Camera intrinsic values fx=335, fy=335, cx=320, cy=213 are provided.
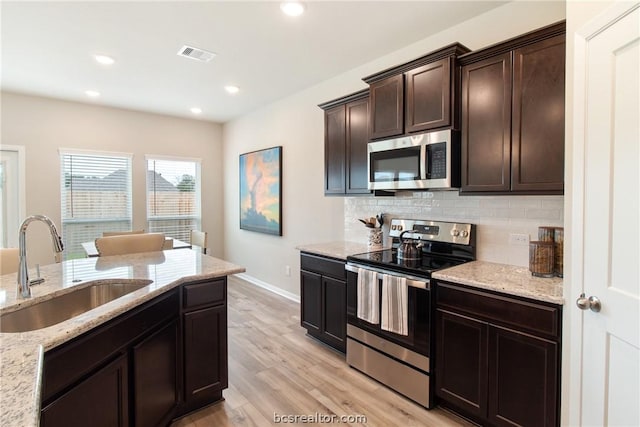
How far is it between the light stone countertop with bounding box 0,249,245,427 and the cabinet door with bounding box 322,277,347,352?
1.01m

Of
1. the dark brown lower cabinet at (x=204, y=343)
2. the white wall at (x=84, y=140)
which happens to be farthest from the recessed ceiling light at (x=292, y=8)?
the white wall at (x=84, y=140)

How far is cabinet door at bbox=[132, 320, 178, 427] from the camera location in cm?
174

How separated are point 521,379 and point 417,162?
156 cm

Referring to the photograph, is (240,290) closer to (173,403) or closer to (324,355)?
(324,355)

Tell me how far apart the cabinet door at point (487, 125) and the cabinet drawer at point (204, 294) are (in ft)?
6.13

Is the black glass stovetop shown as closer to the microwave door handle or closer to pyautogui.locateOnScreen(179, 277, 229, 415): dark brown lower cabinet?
the microwave door handle

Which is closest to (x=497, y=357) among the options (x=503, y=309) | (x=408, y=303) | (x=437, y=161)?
(x=503, y=309)

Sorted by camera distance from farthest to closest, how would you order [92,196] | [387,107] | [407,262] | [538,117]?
[92,196], [387,107], [407,262], [538,117]

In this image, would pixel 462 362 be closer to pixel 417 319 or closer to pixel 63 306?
pixel 417 319

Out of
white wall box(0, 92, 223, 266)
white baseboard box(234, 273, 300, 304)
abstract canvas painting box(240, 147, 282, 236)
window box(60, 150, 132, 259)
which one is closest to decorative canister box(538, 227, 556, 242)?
white baseboard box(234, 273, 300, 304)

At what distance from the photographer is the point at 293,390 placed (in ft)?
8.29

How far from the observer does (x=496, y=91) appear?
7.30 ft

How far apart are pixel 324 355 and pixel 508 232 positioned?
1878 mm

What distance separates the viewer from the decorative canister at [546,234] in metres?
2.13
